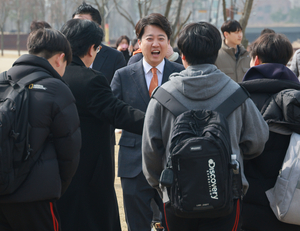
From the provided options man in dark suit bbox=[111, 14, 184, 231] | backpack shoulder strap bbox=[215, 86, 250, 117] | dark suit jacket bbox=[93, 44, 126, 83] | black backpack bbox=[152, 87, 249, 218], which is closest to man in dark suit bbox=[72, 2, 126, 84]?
dark suit jacket bbox=[93, 44, 126, 83]

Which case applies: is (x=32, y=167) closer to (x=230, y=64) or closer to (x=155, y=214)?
(x=155, y=214)

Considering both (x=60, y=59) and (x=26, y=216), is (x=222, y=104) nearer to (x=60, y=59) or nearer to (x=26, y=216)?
(x=60, y=59)

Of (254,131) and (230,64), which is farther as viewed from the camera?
(230,64)

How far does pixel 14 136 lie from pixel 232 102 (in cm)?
126

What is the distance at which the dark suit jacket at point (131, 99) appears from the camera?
3.41 meters

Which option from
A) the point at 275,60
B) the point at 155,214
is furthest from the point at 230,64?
the point at 275,60

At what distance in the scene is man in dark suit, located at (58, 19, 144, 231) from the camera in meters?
2.94

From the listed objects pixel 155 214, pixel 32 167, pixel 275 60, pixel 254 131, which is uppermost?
pixel 275 60

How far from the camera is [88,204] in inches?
121

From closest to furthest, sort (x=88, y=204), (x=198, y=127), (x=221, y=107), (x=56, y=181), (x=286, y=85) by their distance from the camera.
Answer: (x=198, y=127) → (x=221, y=107) → (x=56, y=181) → (x=286, y=85) → (x=88, y=204)

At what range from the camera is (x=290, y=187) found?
244 cm

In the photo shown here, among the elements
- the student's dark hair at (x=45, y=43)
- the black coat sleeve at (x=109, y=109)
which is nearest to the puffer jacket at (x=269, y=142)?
the black coat sleeve at (x=109, y=109)

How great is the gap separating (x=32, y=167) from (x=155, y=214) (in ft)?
7.44

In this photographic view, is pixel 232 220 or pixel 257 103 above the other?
pixel 257 103
